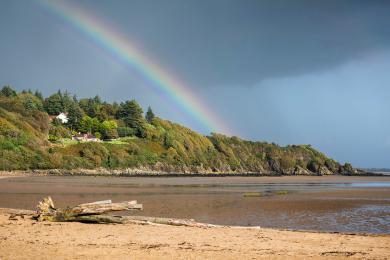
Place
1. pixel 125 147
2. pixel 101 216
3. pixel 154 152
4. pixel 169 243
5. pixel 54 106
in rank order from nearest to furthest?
pixel 169 243, pixel 101 216, pixel 125 147, pixel 154 152, pixel 54 106

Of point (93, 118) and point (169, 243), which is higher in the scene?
point (93, 118)

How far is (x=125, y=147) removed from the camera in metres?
130

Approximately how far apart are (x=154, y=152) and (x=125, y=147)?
479 inches

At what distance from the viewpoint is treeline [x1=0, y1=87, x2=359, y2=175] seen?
101 meters

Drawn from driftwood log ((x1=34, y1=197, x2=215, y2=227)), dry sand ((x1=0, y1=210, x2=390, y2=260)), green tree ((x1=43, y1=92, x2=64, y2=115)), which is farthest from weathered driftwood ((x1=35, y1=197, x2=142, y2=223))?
green tree ((x1=43, y1=92, x2=64, y2=115))

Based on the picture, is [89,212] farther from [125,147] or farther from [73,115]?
[73,115]

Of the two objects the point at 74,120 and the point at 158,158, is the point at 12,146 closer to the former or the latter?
the point at 158,158

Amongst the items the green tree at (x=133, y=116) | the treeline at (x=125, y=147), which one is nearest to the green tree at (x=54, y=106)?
the treeline at (x=125, y=147)

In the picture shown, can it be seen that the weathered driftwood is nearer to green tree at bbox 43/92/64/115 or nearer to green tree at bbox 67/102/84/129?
green tree at bbox 67/102/84/129

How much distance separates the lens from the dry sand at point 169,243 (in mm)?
11492

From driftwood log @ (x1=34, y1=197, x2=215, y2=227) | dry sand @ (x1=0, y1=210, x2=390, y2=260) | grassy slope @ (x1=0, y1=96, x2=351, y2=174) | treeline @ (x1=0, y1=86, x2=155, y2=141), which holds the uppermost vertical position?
treeline @ (x1=0, y1=86, x2=155, y2=141)

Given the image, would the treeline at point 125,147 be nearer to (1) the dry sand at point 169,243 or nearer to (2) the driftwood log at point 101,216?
(2) the driftwood log at point 101,216

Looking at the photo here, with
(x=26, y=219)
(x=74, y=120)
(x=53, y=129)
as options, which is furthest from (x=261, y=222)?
(x=74, y=120)

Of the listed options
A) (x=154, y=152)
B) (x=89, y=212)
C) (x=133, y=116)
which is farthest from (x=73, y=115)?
(x=89, y=212)
